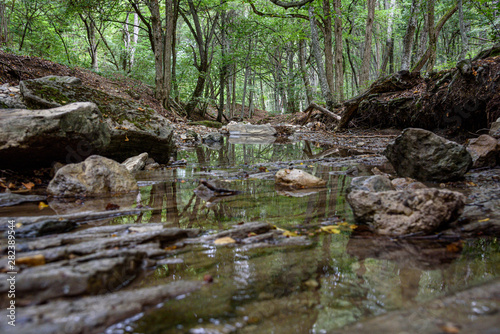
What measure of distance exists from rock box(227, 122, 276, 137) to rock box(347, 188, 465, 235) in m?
12.0

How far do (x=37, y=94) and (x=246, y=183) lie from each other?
3813 millimetres

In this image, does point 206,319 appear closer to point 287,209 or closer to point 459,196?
point 287,209

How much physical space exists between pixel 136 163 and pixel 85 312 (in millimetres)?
4337

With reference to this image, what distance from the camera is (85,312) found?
1128 mm

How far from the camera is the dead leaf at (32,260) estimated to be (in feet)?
4.89

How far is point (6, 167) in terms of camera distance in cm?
385

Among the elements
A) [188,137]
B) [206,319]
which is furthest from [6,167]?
[188,137]

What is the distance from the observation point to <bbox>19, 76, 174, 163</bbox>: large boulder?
4883mm

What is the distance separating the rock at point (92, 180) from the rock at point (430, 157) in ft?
12.3

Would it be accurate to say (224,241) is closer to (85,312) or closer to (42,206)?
(85,312)

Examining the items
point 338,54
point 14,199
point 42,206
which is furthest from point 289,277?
point 338,54

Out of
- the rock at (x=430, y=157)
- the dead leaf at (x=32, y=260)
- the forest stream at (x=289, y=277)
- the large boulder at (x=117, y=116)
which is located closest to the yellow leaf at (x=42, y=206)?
the forest stream at (x=289, y=277)

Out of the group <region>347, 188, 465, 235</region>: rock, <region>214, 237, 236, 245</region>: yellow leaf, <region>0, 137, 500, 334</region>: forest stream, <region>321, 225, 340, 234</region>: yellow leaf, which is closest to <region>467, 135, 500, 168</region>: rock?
<region>0, 137, 500, 334</region>: forest stream

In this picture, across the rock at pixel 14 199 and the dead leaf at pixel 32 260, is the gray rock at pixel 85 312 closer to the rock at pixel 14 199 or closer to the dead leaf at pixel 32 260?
the dead leaf at pixel 32 260
